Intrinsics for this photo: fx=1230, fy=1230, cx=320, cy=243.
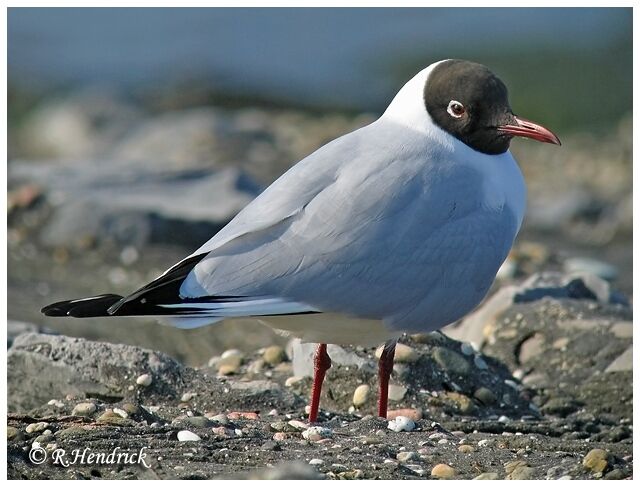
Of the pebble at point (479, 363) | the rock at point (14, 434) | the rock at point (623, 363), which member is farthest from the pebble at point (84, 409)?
the rock at point (623, 363)

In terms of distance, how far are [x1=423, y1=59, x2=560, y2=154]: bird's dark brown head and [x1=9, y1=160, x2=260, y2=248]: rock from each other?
12.5ft

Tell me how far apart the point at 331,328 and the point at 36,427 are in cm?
133

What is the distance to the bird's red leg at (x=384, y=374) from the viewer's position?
571cm

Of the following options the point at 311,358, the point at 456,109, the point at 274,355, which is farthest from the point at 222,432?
the point at 456,109

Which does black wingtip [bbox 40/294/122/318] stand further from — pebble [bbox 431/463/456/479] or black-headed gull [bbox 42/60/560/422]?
pebble [bbox 431/463/456/479]

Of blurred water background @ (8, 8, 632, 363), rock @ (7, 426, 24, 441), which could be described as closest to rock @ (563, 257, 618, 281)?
blurred water background @ (8, 8, 632, 363)

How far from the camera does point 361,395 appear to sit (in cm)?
612

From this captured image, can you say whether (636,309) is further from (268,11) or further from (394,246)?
(268,11)

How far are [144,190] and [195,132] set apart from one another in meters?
3.15

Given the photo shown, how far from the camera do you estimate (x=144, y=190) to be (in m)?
10.0

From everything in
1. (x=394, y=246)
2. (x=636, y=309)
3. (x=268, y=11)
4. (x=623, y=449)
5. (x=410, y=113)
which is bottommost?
(x=623, y=449)

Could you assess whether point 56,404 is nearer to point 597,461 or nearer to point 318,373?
point 318,373

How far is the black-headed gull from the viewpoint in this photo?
17.0ft

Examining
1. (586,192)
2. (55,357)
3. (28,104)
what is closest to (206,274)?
(55,357)
